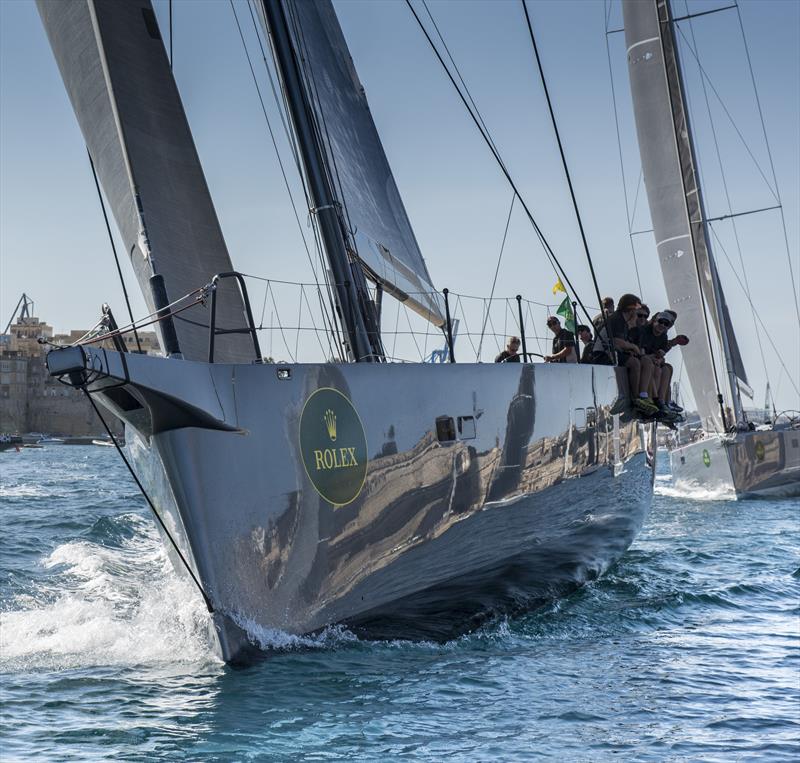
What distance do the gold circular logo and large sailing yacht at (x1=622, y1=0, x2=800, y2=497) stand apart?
13.7 m

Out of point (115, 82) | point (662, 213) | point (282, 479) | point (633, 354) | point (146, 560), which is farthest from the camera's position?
point (662, 213)

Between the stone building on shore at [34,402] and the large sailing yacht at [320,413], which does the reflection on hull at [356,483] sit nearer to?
the large sailing yacht at [320,413]

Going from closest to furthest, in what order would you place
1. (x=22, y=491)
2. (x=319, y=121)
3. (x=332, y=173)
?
(x=332, y=173), (x=319, y=121), (x=22, y=491)

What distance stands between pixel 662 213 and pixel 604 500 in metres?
11.2

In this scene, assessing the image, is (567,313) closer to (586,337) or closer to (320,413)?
(586,337)

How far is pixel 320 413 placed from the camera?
5785mm

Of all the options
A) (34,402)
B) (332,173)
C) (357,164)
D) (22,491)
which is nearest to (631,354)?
(357,164)

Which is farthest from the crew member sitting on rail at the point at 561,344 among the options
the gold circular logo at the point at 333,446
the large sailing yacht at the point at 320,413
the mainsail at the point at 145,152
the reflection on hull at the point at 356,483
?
the gold circular logo at the point at 333,446

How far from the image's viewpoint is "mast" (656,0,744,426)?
60.2ft

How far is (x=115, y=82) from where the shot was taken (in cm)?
670

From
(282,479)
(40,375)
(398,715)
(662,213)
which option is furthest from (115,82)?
(40,375)

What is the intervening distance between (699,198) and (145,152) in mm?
13884

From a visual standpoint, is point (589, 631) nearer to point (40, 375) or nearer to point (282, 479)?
point (282, 479)

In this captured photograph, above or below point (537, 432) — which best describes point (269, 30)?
above
